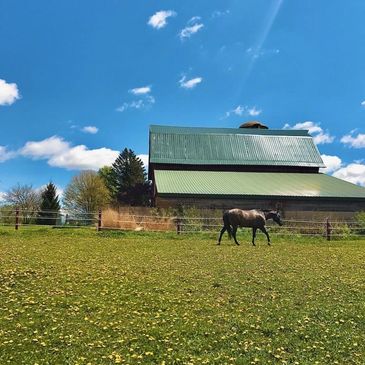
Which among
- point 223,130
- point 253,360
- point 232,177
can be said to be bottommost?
point 253,360

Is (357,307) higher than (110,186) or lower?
lower

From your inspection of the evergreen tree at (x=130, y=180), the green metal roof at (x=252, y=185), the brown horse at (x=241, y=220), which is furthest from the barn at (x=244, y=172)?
the brown horse at (x=241, y=220)

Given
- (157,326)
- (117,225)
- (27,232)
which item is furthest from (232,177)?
(157,326)

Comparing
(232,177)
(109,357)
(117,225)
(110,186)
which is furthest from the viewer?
(110,186)

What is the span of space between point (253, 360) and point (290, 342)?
103 cm

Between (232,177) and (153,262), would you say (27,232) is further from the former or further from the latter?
(232,177)

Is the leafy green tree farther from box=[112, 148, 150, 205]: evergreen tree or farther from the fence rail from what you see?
the fence rail

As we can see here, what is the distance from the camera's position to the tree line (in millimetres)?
61750

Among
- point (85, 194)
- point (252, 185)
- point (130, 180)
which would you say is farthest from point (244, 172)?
point (85, 194)

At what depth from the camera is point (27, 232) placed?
2461 cm

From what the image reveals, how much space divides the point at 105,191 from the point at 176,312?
59589 mm

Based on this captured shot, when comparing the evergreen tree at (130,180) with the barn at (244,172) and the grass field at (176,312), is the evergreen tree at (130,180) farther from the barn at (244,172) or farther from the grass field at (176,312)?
the grass field at (176,312)

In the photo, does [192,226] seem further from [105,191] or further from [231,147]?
[105,191]

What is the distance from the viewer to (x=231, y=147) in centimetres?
5191
